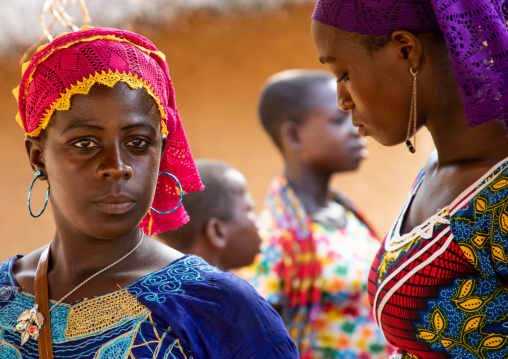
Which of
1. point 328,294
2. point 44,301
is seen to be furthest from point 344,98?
point 328,294

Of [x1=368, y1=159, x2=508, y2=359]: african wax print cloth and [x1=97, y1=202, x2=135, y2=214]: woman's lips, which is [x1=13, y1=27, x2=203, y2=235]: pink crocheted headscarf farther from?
[x1=368, y1=159, x2=508, y2=359]: african wax print cloth

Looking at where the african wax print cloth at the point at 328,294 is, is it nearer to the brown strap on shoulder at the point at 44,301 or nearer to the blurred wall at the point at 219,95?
the brown strap on shoulder at the point at 44,301

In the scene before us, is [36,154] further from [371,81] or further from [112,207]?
[371,81]

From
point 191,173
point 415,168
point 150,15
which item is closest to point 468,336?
point 191,173

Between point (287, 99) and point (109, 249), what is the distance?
339cm

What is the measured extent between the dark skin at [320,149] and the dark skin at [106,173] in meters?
2.99

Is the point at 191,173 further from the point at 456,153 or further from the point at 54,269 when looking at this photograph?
the point at 456,153

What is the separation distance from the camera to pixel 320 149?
5.60 meters

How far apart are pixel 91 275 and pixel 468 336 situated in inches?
49.3

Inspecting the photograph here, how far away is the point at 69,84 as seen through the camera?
8.11ft

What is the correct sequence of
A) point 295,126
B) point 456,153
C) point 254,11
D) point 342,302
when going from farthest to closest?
1. point 254,11
2. point 295,126
3. point 342,302
4. point 456,153

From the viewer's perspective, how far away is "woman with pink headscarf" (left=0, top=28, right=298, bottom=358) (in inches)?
→ 92.9

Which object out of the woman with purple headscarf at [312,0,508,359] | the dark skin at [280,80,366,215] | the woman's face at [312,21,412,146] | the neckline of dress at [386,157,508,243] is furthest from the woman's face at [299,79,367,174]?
the woman's face at [312,21,412,146]

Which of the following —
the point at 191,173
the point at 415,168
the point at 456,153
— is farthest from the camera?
the point at 415,168
